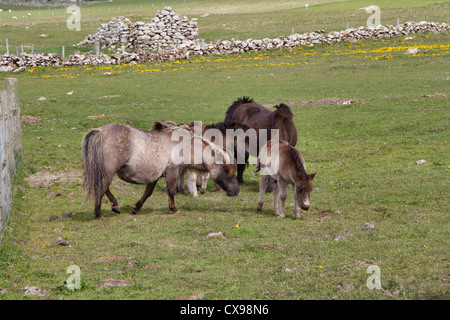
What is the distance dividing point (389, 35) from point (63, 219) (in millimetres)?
37893

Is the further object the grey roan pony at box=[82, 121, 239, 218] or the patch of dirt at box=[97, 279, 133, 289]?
the grey roan pony at box=[82, 121, 239, 218]

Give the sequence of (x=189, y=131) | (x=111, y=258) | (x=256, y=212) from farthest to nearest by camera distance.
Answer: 1. (x=189, y=131)
2. (x=256, y=212)
3. (x=111, y=258)

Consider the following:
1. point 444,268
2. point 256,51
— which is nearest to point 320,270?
point 444,268

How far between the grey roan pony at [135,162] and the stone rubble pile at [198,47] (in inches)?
1181

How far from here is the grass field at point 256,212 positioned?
7352mm

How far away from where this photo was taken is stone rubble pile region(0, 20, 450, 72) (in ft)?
131

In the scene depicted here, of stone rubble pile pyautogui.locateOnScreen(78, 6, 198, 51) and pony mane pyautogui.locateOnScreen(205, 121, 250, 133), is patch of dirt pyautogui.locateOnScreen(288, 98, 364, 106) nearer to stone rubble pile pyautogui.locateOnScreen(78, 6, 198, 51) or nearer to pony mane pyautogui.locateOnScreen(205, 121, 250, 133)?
pony mane pyautogui.locateOnScreen(205, 121, 250, 133)

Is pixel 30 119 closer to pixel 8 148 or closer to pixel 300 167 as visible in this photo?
pixel 8 148

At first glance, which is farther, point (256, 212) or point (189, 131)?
point (189, 131)

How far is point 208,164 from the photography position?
38.3 ft

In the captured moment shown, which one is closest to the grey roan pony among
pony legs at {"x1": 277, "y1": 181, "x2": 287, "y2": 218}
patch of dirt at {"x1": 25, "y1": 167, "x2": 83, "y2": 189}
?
pony legs at {"x1": 277, "y1": 181, "x2": 287, "y2": 218}

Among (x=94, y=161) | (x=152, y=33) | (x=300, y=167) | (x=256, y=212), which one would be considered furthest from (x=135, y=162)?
(x=152, y=33)

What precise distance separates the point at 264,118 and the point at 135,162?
181 inches

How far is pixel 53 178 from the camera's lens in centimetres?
1402
